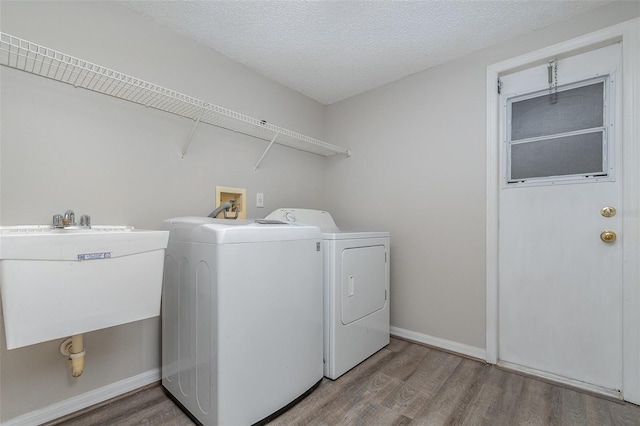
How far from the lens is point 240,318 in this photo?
1218 millimetres

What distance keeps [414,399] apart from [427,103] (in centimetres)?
202

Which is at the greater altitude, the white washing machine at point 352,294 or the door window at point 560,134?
the door window at point 560,134

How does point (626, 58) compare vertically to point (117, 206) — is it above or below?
above

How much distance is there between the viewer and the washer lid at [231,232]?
120 centimetres

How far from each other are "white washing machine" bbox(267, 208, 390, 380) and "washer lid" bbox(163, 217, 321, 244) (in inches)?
10.2

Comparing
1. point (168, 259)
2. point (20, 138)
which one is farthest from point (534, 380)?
point (20, 138)

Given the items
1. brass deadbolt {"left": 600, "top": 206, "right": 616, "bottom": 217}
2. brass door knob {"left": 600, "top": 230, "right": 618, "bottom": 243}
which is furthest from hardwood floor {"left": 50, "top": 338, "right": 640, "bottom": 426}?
brass deadbolt {"left": 600, "top": 206, "right": 616, "bottom": 217}

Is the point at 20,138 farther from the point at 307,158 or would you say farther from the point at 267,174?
the point at 307,158

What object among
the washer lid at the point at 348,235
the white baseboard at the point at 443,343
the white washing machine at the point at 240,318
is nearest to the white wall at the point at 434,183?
the white baseboard at the point at 443,343

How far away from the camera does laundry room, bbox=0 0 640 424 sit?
131 centimetres

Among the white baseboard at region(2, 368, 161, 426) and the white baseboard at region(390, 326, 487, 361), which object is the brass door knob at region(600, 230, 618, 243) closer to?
the white baseboard at region(390, 326, 487, 361)

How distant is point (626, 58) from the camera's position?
1507 millimetres

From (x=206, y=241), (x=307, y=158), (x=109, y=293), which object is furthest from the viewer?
(x=307, y=158)

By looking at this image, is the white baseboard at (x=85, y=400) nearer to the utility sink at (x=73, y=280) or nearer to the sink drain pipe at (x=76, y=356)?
the sink drain pipe at (x=76, y=356)
